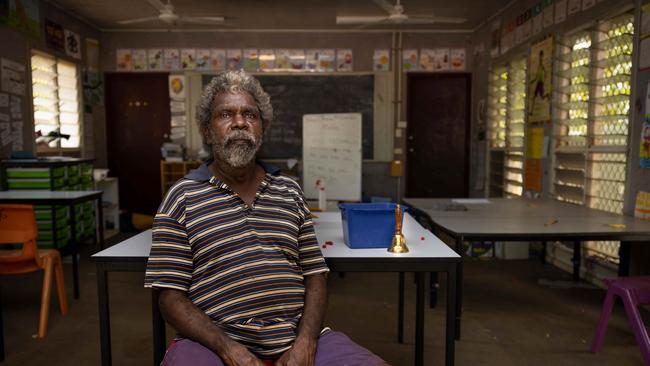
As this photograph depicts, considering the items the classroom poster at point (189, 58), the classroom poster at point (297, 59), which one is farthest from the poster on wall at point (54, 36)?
the classroom poster at point (297, 59)

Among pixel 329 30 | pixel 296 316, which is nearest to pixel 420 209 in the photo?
pixel 296 316

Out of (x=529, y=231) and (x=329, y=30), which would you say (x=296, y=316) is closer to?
(x=529, y=231)

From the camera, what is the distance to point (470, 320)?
3027 millimetres

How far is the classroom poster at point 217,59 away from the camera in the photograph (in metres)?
6.48

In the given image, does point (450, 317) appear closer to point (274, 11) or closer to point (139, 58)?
point (274, 11)

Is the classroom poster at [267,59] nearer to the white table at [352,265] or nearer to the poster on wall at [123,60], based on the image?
the poster on wall at [123,60]

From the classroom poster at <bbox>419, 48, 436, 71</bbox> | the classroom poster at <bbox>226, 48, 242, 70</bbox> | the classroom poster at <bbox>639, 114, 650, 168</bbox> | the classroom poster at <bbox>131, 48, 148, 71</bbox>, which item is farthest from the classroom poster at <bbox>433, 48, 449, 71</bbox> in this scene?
the classroom poster at <bbox>131, 48, 148, 71</bbox>

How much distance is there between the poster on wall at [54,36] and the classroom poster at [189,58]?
145 centimetres

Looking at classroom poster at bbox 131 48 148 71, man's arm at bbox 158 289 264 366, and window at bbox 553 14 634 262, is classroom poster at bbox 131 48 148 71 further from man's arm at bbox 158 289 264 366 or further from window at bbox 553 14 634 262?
man's arm at bbox 158 289 264 366

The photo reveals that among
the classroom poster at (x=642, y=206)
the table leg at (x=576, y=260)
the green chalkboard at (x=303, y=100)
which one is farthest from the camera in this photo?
the green chalkboard at (x=303, y=100)

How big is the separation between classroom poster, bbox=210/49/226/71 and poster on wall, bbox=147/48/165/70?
2.25 feet

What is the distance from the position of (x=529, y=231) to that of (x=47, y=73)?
535 cm

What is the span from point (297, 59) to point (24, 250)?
14.7 ft

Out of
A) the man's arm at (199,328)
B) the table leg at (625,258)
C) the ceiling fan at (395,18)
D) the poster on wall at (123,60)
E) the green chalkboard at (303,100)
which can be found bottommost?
the table leg at (625,258)
